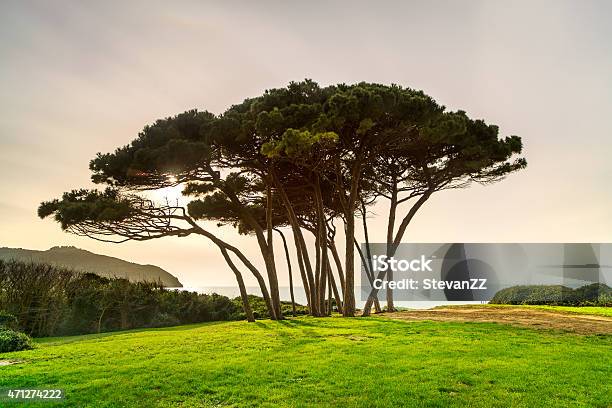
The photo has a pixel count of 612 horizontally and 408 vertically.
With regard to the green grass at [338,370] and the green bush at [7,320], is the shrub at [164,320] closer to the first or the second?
the green bush at [7,320]

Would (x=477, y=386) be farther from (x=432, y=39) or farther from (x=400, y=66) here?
(x=400, y=66)

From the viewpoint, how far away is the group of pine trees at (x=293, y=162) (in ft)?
61.3

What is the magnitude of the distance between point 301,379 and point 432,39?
1314 cm

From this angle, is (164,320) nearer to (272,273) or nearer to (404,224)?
(272,273)

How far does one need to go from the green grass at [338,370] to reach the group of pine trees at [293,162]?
6652 mm

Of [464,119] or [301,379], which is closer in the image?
[301,379]

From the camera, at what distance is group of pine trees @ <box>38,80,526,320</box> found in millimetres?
18688

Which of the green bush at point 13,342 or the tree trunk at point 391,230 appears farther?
the tree trunk at point 391,230

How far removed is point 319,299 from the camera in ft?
76.3

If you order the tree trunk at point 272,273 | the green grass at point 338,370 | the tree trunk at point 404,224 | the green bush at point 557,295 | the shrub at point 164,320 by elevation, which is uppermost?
the tree trunk at point 404,224

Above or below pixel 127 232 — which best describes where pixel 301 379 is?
below

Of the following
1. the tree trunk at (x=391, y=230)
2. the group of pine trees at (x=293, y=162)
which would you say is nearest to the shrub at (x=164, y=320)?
the group of pine trees at (x=293, y=162)

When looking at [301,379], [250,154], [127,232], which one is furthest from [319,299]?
[301,379]

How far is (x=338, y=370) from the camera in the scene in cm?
939
